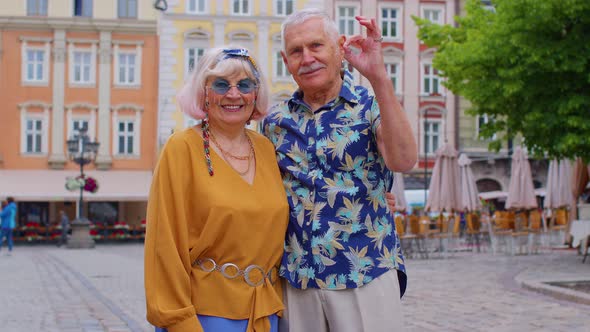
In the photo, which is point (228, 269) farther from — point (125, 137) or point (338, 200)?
point (125, 137)

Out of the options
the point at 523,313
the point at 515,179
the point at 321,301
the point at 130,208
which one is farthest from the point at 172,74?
the point at 321,301

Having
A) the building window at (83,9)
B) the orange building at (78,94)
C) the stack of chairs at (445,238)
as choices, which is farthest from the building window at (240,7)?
the stack of chairs at (445,238)

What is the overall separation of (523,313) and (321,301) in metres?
6.38

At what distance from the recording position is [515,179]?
24297 millimetres

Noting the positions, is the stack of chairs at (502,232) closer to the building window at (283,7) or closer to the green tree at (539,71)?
the green tree at (539,71)

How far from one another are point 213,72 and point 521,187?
865 inches

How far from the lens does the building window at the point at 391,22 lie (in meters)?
41.8

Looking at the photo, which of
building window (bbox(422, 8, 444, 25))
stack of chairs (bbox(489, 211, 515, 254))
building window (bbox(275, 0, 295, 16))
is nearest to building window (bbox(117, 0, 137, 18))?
building window (bbox(275, 0, 295, 16))

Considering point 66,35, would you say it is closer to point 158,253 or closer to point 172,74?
point 172,74

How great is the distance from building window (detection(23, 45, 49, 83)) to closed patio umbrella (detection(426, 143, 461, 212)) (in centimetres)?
2248

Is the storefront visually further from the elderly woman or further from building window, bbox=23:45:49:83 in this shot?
the elderly woman

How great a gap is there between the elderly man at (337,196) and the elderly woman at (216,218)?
0.25 feet

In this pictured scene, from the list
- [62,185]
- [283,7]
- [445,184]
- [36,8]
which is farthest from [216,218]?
[36,8]

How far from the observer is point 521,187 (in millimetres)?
24203
